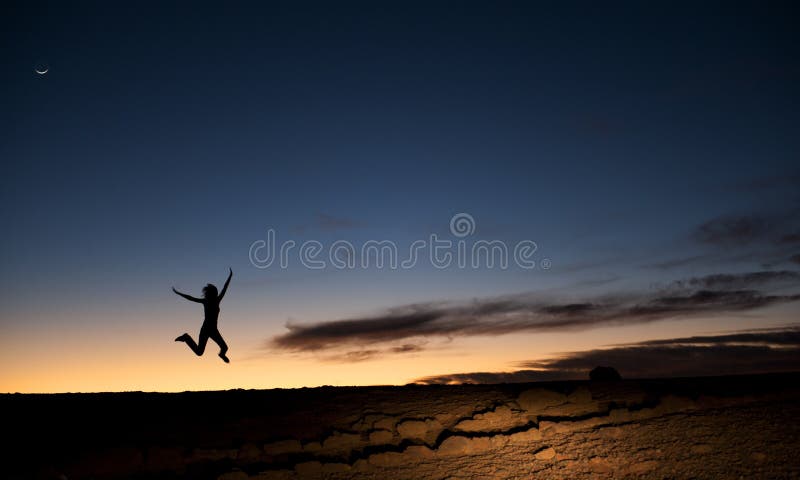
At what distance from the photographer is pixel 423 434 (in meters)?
9.38

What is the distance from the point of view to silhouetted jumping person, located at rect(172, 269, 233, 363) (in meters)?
13.0

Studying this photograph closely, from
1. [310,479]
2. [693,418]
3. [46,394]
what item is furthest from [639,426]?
[46,394]

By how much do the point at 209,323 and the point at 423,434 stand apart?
20.3 ft

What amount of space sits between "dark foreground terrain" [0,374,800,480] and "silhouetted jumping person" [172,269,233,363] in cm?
128

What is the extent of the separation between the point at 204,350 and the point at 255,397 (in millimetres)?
1819

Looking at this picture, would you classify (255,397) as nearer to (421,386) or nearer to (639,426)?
(421,386)

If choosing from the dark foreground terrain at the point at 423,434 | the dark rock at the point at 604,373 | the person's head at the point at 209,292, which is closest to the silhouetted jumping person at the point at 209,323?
the person's head at the point at 209,292

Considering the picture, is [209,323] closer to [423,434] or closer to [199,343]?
[199,343]

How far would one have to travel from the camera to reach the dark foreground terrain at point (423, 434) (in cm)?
761

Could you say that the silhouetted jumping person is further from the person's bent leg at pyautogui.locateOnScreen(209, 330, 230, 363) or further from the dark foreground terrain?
the dark foreground terrain

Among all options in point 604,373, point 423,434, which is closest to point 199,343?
point 423,434

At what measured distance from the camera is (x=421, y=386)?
13.1 m

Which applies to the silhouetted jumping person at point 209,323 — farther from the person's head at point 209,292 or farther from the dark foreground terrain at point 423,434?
the dark foreground terrain at point 423,434

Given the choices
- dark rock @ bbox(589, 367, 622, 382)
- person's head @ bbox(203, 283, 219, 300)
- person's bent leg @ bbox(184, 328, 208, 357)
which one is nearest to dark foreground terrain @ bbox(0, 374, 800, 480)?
person's bent leg @ bbox(184, 328, 208, 357)
